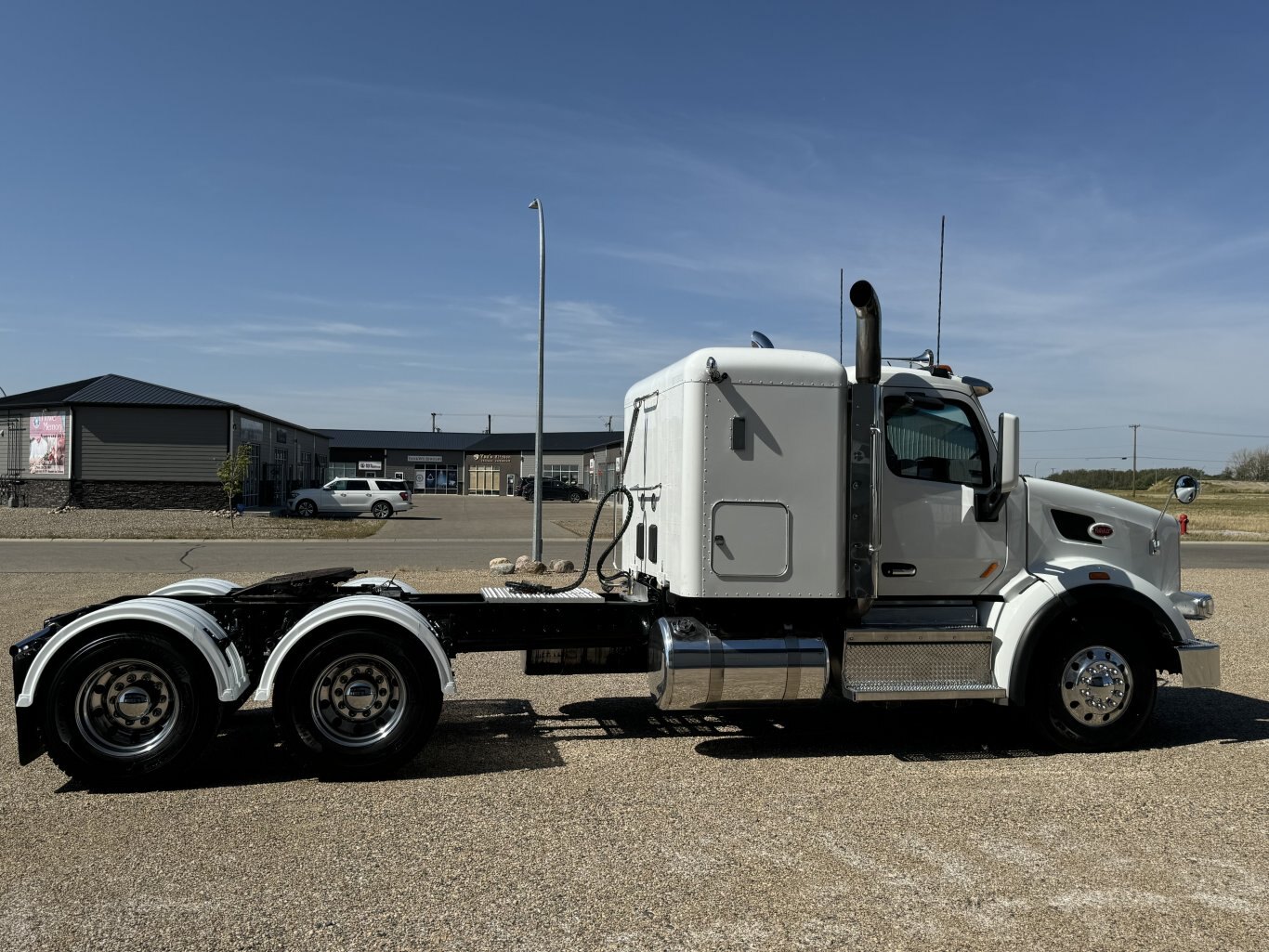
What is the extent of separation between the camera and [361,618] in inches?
246

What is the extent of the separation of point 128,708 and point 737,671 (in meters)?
3.58

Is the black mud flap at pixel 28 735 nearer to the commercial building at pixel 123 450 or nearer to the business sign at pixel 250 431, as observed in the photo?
the commercial building at pixel 123 450

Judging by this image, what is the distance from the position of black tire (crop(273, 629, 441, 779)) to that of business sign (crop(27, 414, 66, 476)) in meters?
38.2

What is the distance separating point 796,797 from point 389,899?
2478mm

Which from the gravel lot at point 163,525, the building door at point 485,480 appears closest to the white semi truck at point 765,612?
the gravel lot at point 163,525

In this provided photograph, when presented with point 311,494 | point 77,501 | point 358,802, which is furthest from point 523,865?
point 77,501

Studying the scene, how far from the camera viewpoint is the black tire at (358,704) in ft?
20.1

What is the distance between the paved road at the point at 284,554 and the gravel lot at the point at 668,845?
13592 millimetres

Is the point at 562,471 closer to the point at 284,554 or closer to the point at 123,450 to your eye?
the point at 123,450

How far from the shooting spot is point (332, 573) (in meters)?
7.00

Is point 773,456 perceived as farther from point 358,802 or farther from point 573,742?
point 358,802

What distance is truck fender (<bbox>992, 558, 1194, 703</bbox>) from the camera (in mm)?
6742

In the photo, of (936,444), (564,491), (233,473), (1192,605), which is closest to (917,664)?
(936,444)

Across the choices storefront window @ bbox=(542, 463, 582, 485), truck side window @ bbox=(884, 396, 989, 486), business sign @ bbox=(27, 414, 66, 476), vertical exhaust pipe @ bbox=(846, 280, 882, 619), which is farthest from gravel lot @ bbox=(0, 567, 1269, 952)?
storefront window @ bbox=(542, 463, 582, 485)
